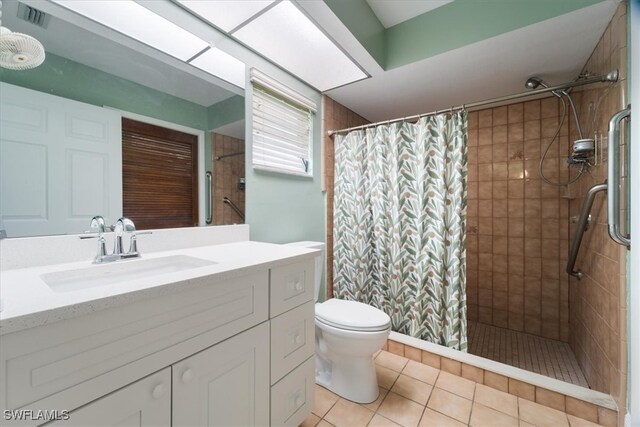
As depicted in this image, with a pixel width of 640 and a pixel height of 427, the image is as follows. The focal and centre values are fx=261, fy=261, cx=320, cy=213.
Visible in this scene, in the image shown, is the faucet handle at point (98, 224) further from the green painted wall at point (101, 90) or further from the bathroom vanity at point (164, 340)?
the green painted wall at point (101, 90)

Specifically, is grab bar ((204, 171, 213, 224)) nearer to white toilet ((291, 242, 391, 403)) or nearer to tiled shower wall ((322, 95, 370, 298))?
white toilet ((291, 242, 391, 403))

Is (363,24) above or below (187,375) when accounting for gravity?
above

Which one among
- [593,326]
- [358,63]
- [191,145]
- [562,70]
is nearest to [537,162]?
[562,70]

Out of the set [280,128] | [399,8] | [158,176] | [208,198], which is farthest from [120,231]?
[399,8]

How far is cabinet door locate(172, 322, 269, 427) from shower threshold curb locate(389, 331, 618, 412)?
3.78 ft

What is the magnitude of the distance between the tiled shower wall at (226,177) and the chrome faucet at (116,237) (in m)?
0.43

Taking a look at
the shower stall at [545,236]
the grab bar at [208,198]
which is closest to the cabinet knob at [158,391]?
the grab bar at [208,198]

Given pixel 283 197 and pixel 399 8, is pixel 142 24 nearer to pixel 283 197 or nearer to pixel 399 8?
pixel 283 197

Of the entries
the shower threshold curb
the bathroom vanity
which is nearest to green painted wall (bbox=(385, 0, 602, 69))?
the bathroom vanity

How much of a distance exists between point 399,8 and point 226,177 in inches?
59.6

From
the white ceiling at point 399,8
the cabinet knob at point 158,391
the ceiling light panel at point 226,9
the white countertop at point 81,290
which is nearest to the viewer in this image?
the white countertop at point 81,290

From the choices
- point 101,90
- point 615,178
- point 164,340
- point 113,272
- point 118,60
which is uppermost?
point 118,60

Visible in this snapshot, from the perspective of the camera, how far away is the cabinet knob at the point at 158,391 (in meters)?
0.68

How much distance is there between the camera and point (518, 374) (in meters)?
1.45
